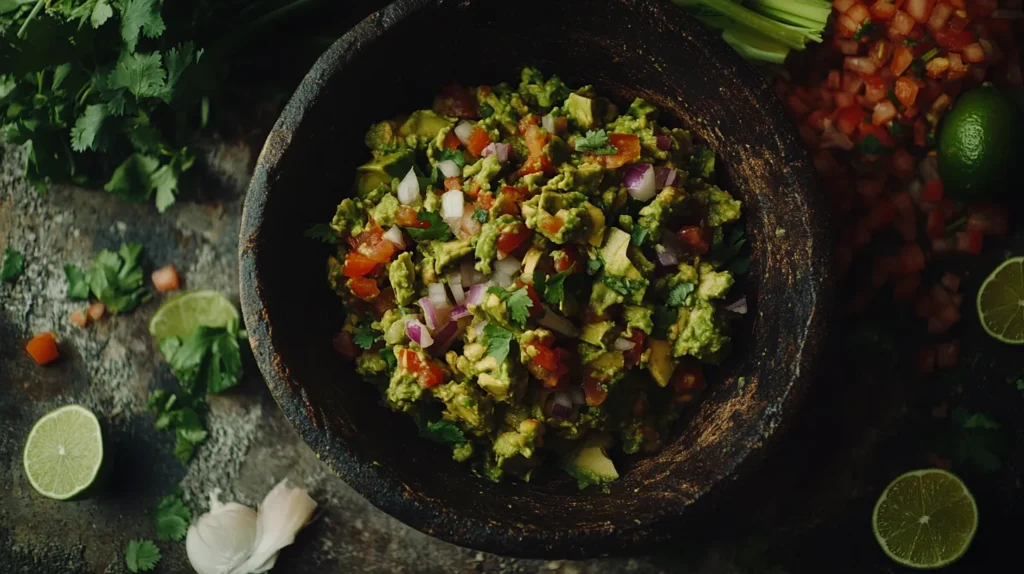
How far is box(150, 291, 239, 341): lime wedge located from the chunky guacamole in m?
0.67

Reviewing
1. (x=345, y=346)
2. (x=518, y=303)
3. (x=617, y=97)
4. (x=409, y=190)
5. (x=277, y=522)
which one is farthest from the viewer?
(x=277, y=522)

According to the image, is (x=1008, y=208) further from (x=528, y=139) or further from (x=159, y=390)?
(x=159, y=390)

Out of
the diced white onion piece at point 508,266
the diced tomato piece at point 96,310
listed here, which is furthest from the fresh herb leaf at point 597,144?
the diced tomato piece at point 96,310

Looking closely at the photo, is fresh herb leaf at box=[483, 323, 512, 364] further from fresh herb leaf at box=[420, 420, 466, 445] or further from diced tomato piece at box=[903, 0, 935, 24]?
diced tomato piece at box=[903, 0, 935, 24]

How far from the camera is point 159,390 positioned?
2672 mm

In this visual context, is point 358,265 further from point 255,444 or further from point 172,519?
Result: point 172,519

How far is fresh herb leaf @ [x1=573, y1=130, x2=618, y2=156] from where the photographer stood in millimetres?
2020

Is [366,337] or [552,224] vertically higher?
[552,224]

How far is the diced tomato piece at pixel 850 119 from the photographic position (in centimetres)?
256

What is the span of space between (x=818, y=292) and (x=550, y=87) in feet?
2.66

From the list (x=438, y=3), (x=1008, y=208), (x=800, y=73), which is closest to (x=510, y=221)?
(x=438, y=3)

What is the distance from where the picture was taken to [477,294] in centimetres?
194

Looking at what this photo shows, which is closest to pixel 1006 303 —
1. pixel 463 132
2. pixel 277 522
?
pixel 463 132

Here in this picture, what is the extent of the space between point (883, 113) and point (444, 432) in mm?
1572
